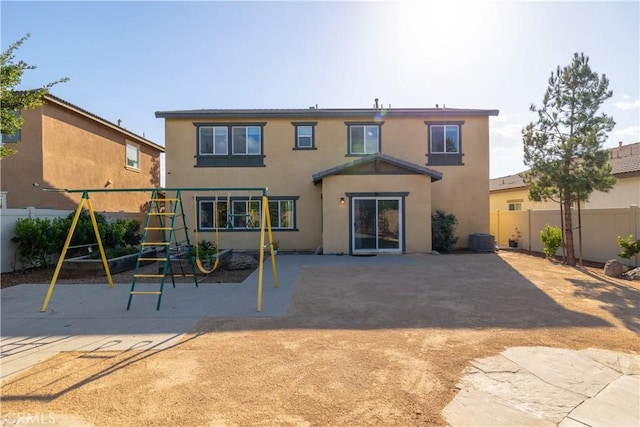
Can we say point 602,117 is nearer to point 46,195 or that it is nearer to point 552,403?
point 552,403

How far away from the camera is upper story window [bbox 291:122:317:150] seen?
52.7 ft

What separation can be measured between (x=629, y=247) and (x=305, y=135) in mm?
12582

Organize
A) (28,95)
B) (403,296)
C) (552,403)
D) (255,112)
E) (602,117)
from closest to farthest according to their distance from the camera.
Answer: (552,403), (403,296), (28,95), (602,117), (255,112)

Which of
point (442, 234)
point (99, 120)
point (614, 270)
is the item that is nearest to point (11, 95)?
point (99, 120)

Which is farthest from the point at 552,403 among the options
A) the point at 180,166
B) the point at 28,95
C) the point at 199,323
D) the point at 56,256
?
the point at 180,166

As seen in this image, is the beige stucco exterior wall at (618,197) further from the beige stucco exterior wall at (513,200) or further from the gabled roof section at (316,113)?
the gabled roof section at (316,113)

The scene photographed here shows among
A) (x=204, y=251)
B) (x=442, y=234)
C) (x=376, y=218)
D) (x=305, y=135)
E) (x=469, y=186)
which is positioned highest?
(x=305, y=135)

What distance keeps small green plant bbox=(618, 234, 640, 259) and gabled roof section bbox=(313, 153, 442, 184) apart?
6.03 m

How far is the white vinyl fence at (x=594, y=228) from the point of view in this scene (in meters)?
10.6

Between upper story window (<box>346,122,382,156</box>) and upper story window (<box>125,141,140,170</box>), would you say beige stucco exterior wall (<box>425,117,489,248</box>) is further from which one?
upper story window (<box>125,141,140,170</box>)

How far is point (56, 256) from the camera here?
1086 centimetres

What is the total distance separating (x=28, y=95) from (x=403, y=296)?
34.8ft

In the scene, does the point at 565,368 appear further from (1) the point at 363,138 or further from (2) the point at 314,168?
(1) the point at 363,138

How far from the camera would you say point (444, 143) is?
53.1 ft
